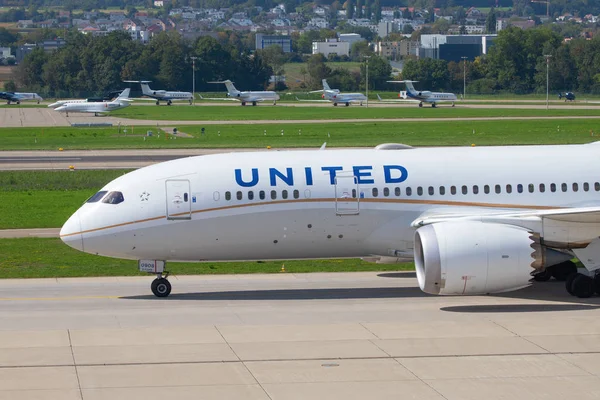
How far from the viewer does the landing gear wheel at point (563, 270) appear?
1170 inches

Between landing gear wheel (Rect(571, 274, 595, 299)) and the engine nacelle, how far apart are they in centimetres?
169

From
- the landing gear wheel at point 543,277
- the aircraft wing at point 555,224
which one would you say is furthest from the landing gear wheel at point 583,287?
the landing gear wheel at point 543,277

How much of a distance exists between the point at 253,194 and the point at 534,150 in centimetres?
773

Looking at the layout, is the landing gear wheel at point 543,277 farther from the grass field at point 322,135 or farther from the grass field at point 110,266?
the grass field at point 322,135

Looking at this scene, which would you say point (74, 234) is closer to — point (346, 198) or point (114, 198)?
point (114, 198)

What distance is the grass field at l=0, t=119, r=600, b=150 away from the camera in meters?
80.1

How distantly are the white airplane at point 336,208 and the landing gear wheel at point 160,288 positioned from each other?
0.09ft

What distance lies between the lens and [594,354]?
2152 cm

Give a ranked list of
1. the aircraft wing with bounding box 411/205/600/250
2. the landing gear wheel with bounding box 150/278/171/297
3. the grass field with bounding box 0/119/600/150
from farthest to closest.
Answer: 1. the grass field with bounding box 0/119/600/150
2. the landing gear wheel with bounding box 150/278/171/297
3. the aircraft wing with bounding box 411/205/600/250

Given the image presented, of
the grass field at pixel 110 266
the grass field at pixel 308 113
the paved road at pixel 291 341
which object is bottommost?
the grass field at pixel 308 113

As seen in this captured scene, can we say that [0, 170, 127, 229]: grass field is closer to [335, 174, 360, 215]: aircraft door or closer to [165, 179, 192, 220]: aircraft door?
[165, 179, 192, 220]: aircraft door

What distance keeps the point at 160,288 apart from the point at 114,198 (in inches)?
102

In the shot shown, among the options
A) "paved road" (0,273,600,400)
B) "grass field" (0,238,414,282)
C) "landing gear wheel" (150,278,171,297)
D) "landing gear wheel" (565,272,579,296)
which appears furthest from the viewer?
"grass field" (0,238,414,282)

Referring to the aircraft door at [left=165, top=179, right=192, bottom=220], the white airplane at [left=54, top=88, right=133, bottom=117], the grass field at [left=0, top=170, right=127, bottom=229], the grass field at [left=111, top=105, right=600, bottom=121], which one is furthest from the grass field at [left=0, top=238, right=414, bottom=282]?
the white airplane at [left=54, top=88, right=133, bottom=117]
